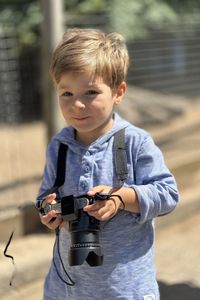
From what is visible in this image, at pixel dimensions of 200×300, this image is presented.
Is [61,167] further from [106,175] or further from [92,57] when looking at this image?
[92,57]

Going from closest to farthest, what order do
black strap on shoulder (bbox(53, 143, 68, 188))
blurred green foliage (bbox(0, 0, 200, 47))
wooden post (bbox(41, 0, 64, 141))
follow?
black strap on shoulder (bbox(53, 143, 68, 188)) < wooden post (bbox(41, 0, 64, 141)) < blurred green foliage (bbox(0, 0, 200, 47))

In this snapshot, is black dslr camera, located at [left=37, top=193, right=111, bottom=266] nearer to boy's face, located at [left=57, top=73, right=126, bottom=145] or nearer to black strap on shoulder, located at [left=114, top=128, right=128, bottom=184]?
black strap on shoulder, located at [left=114, top=128, right=128, bottom=184]

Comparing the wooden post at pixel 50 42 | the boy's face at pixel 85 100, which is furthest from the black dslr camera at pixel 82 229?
the wooden post at pixel 50 42

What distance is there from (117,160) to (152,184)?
0.47 feet

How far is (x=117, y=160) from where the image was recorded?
2.11 m

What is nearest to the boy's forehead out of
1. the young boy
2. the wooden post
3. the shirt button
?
the young boy

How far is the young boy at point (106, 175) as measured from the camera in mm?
2061

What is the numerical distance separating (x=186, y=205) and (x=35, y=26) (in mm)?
4508

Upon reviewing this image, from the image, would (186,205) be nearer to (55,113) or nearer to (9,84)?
(55,113)

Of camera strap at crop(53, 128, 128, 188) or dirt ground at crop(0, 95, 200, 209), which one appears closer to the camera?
camera strap at crop(53, 128, 128, 188)

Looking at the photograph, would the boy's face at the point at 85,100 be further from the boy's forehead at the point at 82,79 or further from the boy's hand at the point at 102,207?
the boy's hand at the point at 102,207

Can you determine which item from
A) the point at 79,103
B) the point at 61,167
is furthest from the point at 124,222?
the point at 79,103

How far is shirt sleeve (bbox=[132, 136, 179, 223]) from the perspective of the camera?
2.07 metres

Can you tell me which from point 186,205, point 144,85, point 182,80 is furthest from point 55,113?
point 182,80
